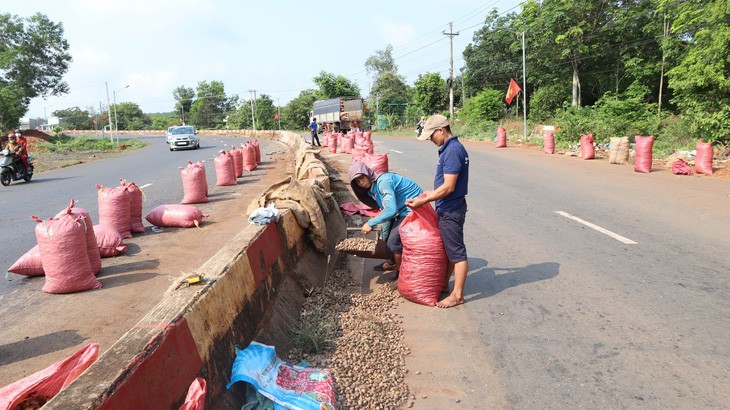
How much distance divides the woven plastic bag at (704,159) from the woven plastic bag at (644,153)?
107cm

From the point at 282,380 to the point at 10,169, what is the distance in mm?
14819

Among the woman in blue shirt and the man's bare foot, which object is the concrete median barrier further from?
the man's bare foot

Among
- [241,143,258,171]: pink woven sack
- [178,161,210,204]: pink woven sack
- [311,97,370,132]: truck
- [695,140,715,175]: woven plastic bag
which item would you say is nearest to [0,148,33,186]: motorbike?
[241,143,258,171]: pink woven sack

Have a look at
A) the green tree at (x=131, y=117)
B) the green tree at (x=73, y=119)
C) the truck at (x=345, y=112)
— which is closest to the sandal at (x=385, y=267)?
the truck at (x=345, y=112)

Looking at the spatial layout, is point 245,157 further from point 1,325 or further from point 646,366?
point 646,366

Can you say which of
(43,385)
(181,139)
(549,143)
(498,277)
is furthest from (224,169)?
(181,139)

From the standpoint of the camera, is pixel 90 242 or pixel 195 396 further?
pixel 90 242

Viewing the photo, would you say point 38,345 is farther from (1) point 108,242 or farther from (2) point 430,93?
(2) point 430,93

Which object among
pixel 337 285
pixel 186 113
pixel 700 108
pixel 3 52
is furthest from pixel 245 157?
pixel 186 113

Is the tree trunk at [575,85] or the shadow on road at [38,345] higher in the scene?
the tree trunk at [575,85]

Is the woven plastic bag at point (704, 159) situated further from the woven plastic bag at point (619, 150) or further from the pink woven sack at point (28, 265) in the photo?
the pink woven sack at point (28, 265)

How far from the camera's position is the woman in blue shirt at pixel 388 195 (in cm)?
473

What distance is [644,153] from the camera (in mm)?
12305

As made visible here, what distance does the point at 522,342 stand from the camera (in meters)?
3.59
